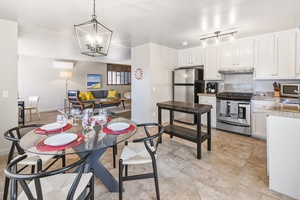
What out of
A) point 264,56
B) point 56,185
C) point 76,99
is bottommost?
point 56,185

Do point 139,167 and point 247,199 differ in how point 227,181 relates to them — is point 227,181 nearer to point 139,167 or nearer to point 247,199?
point 247,199

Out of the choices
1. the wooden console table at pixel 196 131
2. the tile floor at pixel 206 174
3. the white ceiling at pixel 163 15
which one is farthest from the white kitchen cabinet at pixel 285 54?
the wooden console table at pixel 196 131

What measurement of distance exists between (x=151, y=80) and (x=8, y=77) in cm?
315

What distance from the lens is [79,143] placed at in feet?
4.74

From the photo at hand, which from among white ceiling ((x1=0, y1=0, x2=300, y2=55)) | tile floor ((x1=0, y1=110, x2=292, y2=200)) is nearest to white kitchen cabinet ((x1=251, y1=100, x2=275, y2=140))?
tile floor ((x1=0, y1=110, x2=292, y2=200))

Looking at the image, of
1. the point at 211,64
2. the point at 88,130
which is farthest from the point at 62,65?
the point at 88,130

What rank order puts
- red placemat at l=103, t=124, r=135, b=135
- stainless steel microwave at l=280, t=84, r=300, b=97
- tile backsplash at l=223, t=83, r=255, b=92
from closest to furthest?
red placemat at l=103, t=124, r=135, b=135 < stainless steel microwave at l=280, t=84, r=300, b=97 < tile backsplash at l=223, t=83, r=255, b=92

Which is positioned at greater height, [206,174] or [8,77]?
[8,77]

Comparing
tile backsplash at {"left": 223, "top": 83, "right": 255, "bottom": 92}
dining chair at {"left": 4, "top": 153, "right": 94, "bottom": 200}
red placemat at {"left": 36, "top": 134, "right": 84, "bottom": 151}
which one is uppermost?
tile backsplash at {"left": 223, "top": 83, "right": 255, "bottom": 92}

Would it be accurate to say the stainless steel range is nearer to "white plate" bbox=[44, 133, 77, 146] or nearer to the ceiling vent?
"white plate" bbox=[44, 133, 77, 146]

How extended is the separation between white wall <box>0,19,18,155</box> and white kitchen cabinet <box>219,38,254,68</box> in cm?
483

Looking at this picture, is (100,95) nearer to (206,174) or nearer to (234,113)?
(234,113)

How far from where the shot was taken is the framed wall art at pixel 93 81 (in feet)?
28.4

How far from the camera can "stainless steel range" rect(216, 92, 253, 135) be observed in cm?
365
